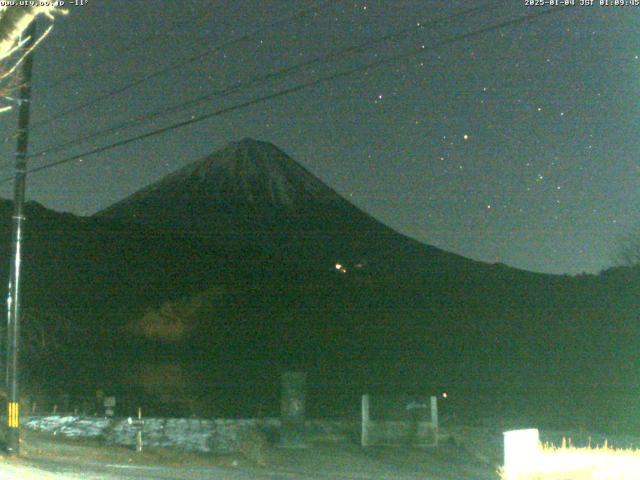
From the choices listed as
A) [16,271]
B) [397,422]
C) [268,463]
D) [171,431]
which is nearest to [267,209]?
[397,422]

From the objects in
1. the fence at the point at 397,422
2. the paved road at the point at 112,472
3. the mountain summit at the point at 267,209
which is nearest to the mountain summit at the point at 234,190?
the mountain summit at the point at 267,209

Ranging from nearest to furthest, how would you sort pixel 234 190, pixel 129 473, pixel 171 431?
pixel 129 473
pixel 171 431
pixel 234 190

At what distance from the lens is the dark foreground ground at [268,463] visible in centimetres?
1517

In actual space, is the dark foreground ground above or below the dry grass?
below

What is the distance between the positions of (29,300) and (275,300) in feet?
64.1

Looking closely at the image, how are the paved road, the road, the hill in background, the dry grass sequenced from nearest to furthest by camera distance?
1. the dry grass
2. the paved road
3. the road
4. the hill in background

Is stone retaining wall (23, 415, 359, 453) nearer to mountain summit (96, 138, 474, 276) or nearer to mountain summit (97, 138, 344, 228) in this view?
mountain summit (96, 138, 474, 276)

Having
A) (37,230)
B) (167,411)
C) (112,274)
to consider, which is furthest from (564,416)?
(37,230)

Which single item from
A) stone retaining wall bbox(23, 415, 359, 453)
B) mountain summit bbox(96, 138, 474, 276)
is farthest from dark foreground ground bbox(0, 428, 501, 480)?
mountain summit bbox(96, 138, 474, 276)

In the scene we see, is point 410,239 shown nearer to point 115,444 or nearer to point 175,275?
point 175,275

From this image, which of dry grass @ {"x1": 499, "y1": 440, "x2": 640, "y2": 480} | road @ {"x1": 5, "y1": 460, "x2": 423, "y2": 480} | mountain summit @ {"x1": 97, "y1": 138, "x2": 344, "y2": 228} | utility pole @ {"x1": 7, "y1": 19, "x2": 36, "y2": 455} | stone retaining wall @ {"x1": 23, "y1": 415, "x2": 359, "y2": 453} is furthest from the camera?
mountain summit @ {"x1": 97, "y1": 138, "x2": 344, "y2": 228}

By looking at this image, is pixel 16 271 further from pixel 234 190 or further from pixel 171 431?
pixel 234 190

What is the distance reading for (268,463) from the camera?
20266 mm

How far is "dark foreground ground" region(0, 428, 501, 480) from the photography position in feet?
49.8
